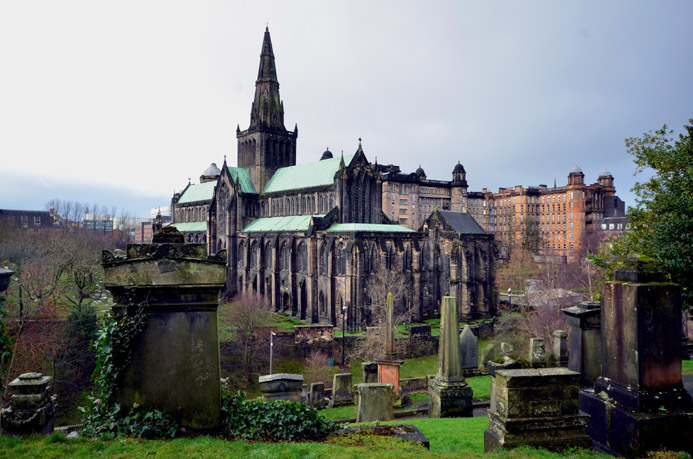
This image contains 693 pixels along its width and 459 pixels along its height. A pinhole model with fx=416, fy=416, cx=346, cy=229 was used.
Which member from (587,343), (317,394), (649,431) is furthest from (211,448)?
(317,394)

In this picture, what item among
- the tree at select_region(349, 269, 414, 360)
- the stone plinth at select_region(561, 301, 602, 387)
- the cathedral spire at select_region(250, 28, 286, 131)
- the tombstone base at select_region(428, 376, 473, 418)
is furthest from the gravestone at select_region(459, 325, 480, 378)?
the cathedral spire at select_region(250, 28, 286, 131)

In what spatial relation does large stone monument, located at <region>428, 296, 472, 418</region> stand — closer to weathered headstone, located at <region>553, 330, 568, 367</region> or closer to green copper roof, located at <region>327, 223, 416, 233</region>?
weathered headstone, located at <region>553, 330, 568, 367</region>

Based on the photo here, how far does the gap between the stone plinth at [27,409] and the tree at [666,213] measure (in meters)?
9.95

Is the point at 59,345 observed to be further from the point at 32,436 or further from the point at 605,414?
the point at 605,414

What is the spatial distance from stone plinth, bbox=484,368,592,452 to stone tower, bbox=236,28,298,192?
51.6m

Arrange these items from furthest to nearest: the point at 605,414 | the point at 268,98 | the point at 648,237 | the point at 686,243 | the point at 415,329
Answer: the point at 268,98 → the point at 415,329 → the point at 648,237 → the point at 686,243 → the point at 605,414

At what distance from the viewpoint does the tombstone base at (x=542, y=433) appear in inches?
234

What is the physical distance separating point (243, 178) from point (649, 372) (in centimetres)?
5331

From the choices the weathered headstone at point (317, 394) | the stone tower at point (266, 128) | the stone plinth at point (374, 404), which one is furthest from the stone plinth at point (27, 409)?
the stone tower at point (266, 128)

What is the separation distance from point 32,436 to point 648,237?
1439cm

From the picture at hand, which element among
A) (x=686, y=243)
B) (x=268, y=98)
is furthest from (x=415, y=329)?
(x=268, y=98)

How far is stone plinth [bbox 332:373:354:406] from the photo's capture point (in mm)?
16406

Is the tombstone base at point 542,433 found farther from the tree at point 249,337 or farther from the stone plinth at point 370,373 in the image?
the tree at point 249,337

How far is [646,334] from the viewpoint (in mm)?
5945
